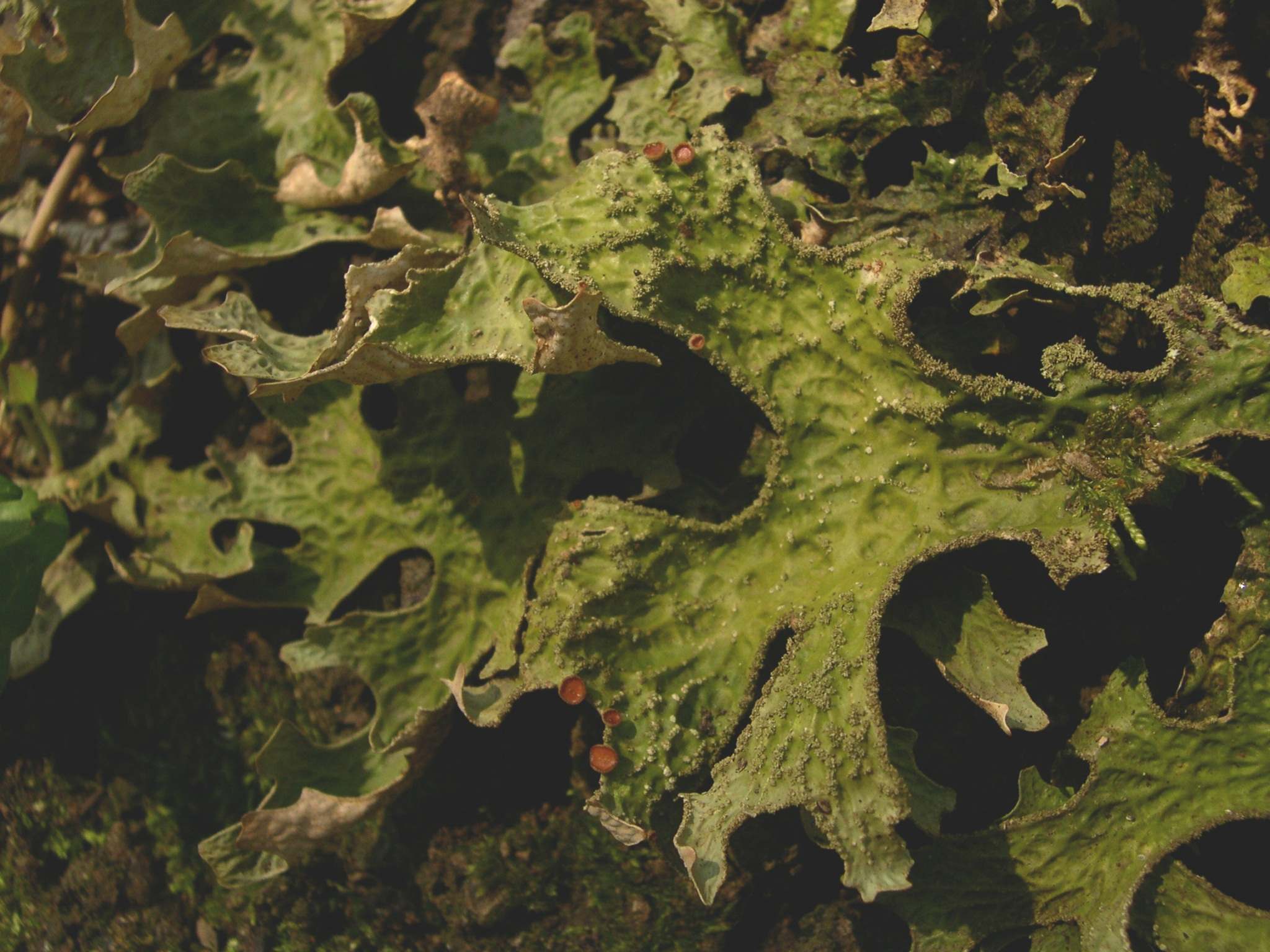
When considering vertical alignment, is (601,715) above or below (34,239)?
below

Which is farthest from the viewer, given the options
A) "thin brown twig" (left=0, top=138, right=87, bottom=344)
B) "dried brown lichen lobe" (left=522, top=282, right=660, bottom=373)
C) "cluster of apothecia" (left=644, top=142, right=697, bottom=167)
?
"thin brown twig" (left=0, top=138, right=87, bottom=344)

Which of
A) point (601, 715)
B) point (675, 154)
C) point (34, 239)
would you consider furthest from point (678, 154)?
point (34, 239)

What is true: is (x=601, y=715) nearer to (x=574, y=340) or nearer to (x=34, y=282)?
(x=574, y=340)

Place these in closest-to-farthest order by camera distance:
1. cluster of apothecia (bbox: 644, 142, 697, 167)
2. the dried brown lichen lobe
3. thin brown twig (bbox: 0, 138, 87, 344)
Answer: the dried brown lichen lobe
cluster of apothecia (bbox: 644, 142, 697, 167)
thin brown twig (bbox: 0, 138, 87, 344)

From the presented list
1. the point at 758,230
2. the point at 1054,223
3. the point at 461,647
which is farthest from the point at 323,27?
the point at 1054,223

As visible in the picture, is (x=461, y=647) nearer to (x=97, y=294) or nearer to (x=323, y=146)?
(x=323, y=146)

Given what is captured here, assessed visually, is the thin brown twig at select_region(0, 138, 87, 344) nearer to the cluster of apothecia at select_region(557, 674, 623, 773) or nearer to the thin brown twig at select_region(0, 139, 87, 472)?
the thin brown twig at select_region(0, 139, 87, 472)

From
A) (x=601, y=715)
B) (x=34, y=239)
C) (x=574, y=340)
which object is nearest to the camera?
(x=574, y=340)

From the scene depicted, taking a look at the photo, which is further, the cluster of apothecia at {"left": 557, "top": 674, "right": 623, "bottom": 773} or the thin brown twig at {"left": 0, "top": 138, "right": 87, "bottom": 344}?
the thin brown twig at {"left": 0, "top": 138, "right": 87, "bottom": 344}

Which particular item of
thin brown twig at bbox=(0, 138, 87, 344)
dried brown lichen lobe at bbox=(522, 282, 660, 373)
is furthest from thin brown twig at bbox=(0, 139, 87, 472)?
dried brown lichen lobe at bbox=(522, 282, 660, 373)
